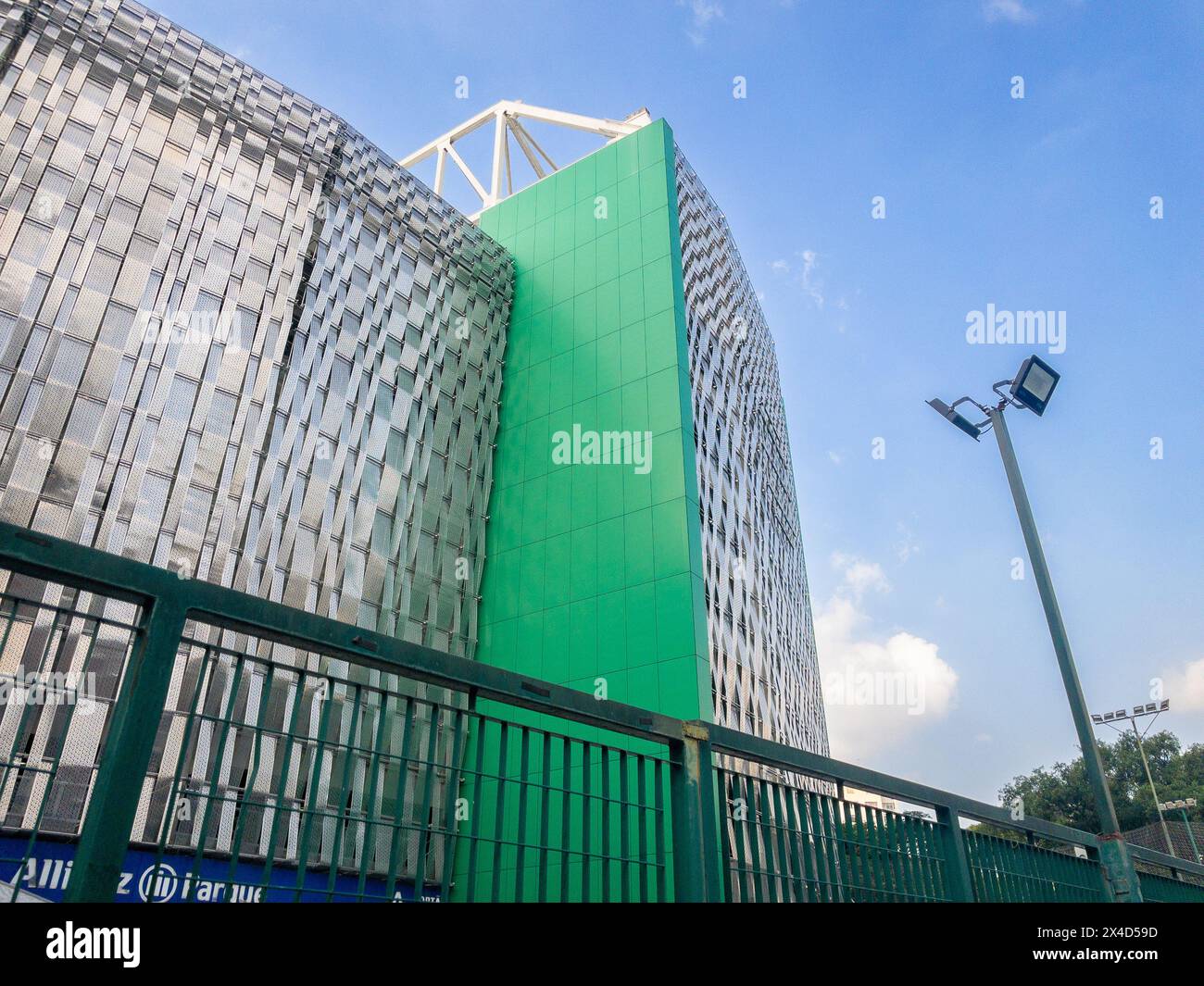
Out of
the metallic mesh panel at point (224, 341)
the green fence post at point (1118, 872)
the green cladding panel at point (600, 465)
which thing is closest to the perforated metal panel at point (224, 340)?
the metallic mesh panel at point (224, 341)

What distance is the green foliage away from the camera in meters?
52.1

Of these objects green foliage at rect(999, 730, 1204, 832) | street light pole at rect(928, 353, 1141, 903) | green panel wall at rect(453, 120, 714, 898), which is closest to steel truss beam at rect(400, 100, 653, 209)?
green panel wall at rect(453, 120, 714, 898)

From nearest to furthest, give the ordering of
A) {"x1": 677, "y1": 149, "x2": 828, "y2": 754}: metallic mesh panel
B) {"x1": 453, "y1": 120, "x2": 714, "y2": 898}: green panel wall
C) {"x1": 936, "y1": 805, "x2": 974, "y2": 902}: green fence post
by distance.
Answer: {"x1": 936, "y1": 805, "x2": 974, "y2": 902}: green fence post < {"x1": 453, "y1": 120, "x2": 714, "y2": 898}: green panel wall < {"x1": 677, "y1": 149, "x2": 828, "y2": 754}: metallic mesh panel

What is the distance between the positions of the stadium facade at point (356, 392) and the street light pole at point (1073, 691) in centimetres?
899

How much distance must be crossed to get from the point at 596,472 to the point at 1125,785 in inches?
1992

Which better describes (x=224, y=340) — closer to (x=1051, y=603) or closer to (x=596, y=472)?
(x=596, y=472)

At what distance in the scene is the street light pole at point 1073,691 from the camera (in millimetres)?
6922

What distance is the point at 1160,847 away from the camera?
137 ft

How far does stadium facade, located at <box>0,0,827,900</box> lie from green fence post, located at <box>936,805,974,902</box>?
11160 mm

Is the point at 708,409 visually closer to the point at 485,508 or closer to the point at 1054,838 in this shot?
the point at 485,508

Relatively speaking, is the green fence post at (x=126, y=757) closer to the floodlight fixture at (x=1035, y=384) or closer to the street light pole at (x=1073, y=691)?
the street light pole at (x=1073, y=691)

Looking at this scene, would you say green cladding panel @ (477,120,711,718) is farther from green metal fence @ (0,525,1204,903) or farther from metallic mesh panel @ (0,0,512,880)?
green metal fence @ (0,525,1204,903)

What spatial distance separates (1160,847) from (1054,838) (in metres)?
44.2
